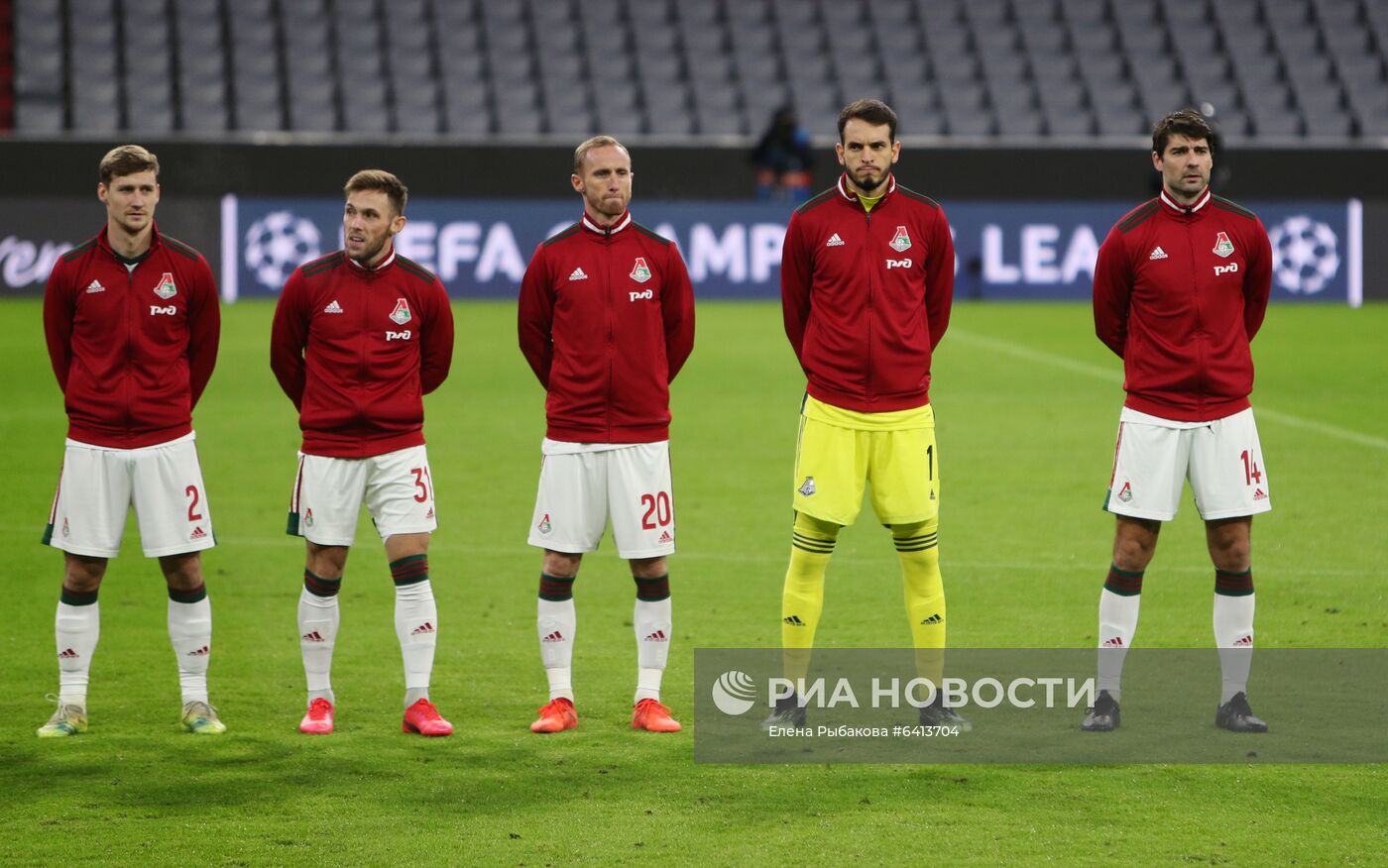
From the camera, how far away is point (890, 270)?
6.17m

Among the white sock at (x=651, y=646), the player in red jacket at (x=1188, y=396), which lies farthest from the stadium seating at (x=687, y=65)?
the player in red jacket at (x=1188, y=396)

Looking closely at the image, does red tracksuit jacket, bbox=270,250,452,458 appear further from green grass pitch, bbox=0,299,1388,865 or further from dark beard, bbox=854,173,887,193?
dark beard, bbox=854,173,887,193

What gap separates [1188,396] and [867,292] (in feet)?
3.75

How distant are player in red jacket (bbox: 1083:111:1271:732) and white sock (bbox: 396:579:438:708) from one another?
227 cm

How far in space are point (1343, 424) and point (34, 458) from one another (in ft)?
30.6

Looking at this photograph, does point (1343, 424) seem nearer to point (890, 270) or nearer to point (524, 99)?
point (890, 270)

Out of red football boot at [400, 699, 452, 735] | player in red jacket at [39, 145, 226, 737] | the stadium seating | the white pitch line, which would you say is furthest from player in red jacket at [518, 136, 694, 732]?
the stadium seating

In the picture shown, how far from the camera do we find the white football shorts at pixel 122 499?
6242mm

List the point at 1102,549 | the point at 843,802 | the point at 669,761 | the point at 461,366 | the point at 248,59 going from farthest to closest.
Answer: the point at 248,59
the point at 461,366
the point at 1102,549
the point at 669,761
the point at 843,802

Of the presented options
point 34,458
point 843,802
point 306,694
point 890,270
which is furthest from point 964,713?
point 34,458

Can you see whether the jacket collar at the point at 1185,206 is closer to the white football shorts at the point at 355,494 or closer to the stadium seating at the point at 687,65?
the white football shorts at the point at 355,494

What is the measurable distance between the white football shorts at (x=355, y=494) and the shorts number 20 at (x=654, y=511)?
735mm

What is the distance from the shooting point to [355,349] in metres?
6.23

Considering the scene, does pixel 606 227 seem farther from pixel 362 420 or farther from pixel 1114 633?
pixel 1114 633
